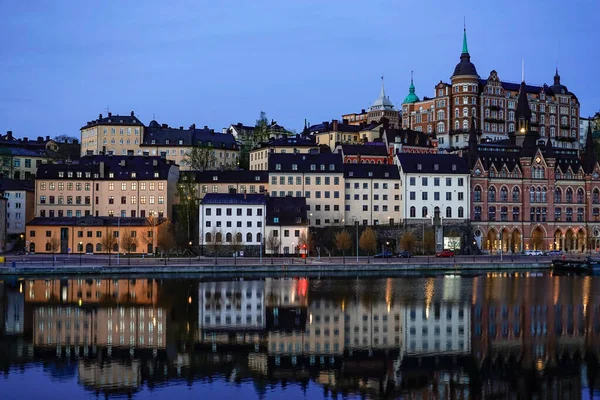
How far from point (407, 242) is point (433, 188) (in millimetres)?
9557

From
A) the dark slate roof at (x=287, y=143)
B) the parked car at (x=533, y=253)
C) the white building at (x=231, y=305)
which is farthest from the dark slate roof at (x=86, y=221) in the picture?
the parked car at (x=533, y=253)

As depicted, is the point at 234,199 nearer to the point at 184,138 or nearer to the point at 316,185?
the point at 316,185

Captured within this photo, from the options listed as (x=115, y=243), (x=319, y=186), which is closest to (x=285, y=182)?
(x=319, y=186)

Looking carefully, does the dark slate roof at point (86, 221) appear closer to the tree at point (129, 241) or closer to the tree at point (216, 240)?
the tree at point (129, 241)

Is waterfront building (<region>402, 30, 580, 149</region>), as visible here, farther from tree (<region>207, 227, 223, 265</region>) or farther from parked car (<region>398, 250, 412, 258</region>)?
tree (<region>207, 227, 223, 265</region>)

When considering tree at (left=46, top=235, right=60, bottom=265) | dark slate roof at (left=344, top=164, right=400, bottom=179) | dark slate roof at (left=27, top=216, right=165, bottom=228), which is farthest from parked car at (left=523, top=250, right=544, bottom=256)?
tree at (left=46, top=235, right=60, bottom=265)

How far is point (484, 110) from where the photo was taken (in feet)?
484

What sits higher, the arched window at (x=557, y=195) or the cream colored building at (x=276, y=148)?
the cream colored building at (x=276, y=148)

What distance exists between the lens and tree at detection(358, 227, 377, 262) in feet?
317

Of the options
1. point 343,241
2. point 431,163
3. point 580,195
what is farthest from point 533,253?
point 343,241

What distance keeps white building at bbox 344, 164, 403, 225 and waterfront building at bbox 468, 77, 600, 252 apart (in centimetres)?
1088

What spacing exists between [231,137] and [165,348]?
99.9m

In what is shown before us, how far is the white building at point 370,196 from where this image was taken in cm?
10462

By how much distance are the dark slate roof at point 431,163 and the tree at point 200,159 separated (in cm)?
2977
